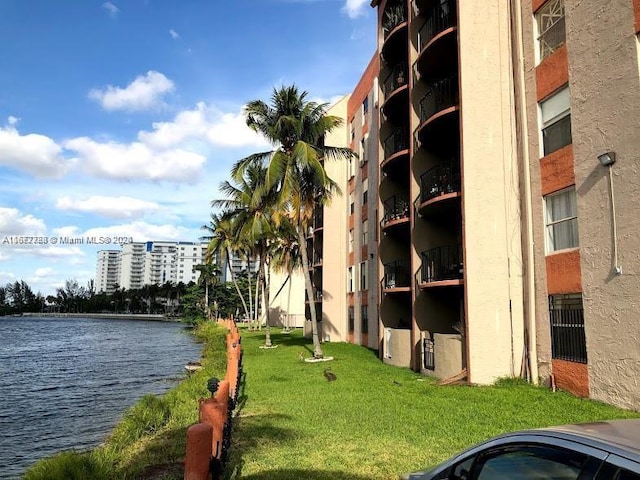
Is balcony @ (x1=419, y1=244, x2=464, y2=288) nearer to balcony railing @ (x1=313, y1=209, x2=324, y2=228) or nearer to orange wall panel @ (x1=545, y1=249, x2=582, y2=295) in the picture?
orange wall panel @ (x1=545, y1=249, x2=582, y2=295)

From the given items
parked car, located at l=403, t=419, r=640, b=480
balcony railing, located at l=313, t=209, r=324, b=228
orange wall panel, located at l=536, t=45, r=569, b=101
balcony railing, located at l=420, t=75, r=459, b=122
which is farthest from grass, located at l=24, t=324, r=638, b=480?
balcony railing, located at l=313, t=209, r=324, b=228

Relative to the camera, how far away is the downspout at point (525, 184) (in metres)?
14.3

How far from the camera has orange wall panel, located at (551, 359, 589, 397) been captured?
1221 centimetres

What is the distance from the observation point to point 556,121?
45.6 feet

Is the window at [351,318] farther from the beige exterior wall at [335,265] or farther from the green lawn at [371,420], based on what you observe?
the green lawn at [371,420]

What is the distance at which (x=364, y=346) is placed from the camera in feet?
97.9

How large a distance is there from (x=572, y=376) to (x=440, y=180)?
315 inches

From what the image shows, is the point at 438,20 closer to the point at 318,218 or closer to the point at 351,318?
the point at 351,318

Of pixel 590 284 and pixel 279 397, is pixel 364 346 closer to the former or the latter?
pixel 279 397

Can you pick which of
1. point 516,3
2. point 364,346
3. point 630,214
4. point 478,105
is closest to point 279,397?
point 630,214

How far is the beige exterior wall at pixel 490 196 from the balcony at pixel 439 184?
1231mm

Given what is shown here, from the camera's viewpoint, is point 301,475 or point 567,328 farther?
point 567,328

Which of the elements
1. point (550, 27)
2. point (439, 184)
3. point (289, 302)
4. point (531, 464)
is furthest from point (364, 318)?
point (289, 302)

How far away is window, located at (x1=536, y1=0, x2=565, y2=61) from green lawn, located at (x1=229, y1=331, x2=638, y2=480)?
371 inches
